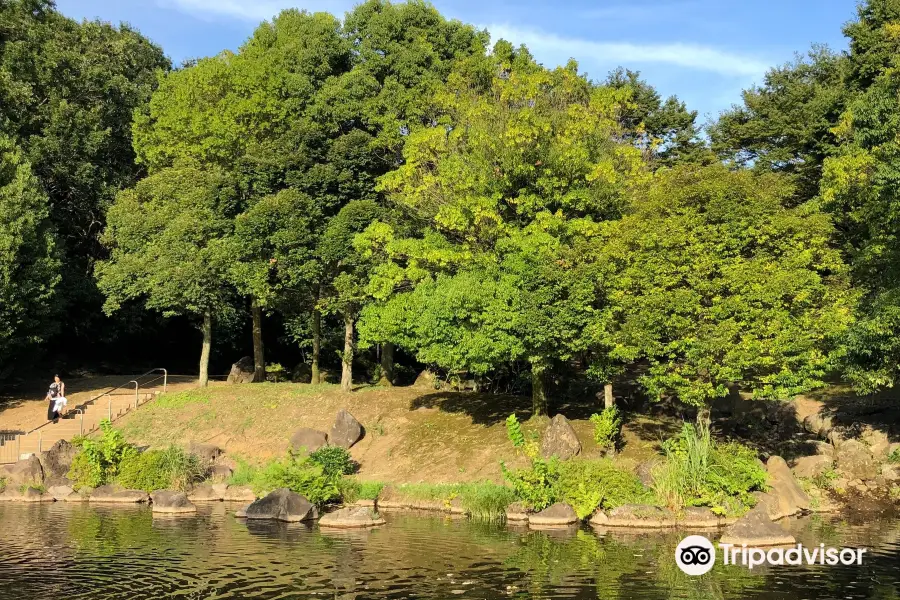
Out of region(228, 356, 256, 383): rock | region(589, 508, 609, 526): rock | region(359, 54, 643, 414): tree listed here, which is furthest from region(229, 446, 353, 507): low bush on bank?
region(228, 356, 256, 383): rock

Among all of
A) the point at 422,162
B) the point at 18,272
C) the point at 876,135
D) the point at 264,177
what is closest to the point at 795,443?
the point at 876,135

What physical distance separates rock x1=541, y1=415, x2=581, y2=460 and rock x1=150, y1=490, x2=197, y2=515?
12.6 m

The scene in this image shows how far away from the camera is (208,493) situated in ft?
102

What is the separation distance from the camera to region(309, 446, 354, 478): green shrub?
30125 mm

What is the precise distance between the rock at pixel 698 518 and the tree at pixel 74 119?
33.8 meters

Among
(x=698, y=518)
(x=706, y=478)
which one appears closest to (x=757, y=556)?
(x=698, y=518)

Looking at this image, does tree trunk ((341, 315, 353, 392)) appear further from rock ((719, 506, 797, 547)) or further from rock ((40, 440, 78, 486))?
rock ((719, 506, 797, 547))

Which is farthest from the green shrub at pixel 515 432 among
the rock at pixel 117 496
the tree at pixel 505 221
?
the rock at pixel 117 496

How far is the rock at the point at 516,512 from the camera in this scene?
1025 inches

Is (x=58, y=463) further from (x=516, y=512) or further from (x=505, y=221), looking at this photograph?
(x=505, y=221)

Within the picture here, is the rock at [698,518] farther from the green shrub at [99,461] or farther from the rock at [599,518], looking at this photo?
the green shrub at [99,461]

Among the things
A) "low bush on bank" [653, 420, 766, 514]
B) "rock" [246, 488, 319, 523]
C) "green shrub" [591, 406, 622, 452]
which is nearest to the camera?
"low bush on bank" [653, 420, 766, 514]

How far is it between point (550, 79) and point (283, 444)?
19.2 m

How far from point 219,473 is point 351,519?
32.4ft
